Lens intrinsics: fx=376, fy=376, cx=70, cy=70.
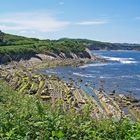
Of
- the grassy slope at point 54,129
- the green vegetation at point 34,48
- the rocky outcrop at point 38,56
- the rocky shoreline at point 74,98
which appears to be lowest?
the rocky shoreline at point 74,98

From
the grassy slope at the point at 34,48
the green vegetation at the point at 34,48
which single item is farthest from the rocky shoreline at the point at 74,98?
the grassy slope at the point at 34,48

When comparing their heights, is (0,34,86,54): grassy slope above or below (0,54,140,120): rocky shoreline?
above

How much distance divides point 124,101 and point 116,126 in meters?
59.0

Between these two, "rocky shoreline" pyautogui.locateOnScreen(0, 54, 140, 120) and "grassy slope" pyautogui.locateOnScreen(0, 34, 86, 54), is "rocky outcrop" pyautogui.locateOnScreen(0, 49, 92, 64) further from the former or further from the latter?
"rocky shoreline" pyautogui.locateOnScreen(0, 54, 140, 120)

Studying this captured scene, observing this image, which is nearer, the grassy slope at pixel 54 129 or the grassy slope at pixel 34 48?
the grassy slope at pixel 54 129

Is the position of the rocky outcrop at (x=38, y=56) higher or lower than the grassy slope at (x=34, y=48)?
lower

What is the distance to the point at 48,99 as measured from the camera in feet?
213

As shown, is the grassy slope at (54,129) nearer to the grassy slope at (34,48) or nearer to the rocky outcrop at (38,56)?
the rocky outcrop at (38,56)

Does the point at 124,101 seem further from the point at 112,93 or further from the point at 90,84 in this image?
the point at 90,84

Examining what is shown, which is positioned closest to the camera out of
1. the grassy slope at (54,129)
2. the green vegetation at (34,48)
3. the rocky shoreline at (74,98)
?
the grassy slope at (54,129)

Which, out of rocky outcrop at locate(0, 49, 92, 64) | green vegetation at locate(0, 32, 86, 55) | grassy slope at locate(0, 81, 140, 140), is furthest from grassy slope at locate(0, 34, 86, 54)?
grassy slope at locate(0, 81, 140, 140)

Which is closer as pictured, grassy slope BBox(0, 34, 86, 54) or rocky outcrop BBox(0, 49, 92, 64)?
rocky outcrop BBox(0, 49, 92, 64)

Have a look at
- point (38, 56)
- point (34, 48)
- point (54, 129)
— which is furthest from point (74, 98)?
point (34, 48)

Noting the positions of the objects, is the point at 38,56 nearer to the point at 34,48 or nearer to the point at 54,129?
the point at 34,48
